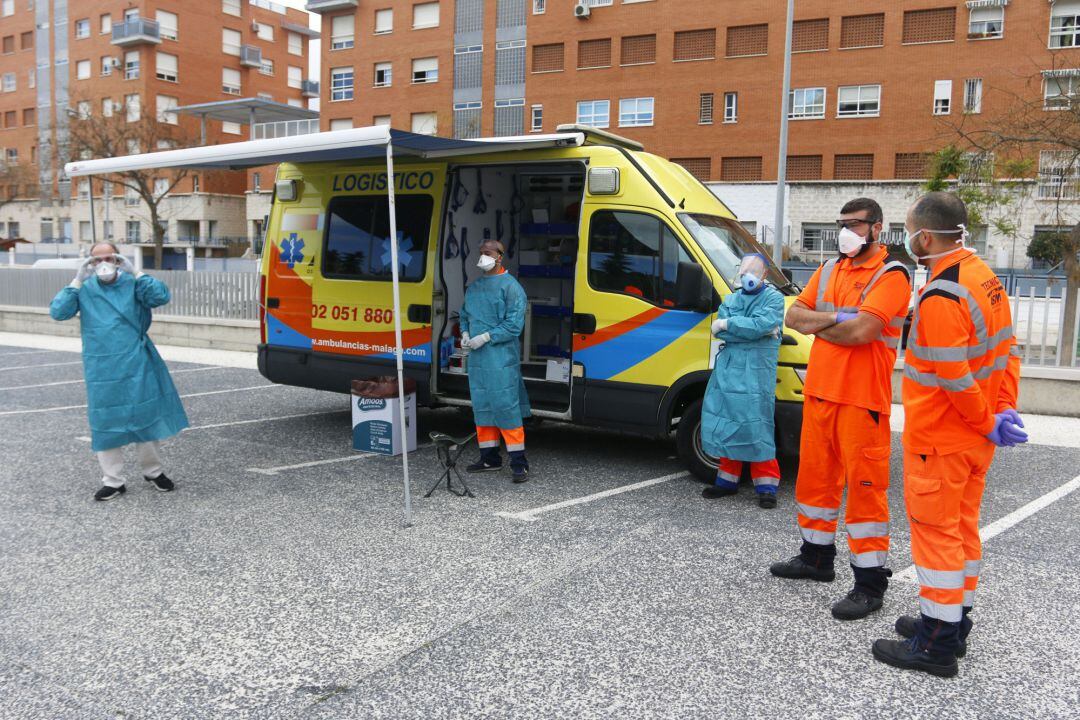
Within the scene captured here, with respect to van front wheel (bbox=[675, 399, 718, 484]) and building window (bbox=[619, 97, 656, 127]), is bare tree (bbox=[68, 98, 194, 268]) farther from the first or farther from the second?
van front wheel (bbox=[675, 399, 718, 484])

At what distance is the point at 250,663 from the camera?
3.57 meters

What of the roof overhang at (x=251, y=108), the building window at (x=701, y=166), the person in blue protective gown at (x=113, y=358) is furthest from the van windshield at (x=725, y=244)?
the building window at (x=701, y=166)

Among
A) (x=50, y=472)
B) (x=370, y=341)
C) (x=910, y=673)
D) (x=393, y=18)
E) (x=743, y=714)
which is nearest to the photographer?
(x=743, y=714)

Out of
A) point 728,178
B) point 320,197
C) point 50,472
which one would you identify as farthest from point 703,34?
point 50,472

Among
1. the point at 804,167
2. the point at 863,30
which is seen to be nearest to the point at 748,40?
the point at 863,30

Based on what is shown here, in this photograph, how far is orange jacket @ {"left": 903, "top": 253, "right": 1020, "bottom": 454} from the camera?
3.35 meters

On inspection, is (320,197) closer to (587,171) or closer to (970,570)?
(587,171)

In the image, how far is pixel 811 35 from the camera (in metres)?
37.8

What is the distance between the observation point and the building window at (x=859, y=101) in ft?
123

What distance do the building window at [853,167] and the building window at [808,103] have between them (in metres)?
2.06

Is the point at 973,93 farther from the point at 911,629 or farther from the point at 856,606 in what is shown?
A: the point at 911,629

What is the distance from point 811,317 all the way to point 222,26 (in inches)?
2496

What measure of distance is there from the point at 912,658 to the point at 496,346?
3639 millimetres

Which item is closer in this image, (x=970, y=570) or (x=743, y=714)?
(x=743, y=714)
